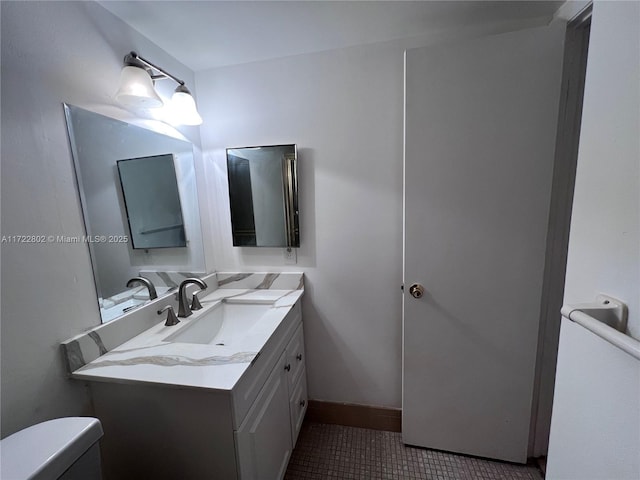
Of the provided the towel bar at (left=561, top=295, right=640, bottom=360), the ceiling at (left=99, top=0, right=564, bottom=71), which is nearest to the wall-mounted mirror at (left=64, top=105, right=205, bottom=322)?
the ceiling at (left=99, top=0, right=564, bottom=71)

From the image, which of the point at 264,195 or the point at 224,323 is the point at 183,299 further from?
the point at 264,195

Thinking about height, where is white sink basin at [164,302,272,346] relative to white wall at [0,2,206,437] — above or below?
below

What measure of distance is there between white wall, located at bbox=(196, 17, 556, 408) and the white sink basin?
0.28 metres

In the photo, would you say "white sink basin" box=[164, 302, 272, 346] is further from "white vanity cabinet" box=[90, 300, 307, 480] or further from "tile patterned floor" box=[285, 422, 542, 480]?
"tile patterned floor" box=[285, 422, 542, 480]

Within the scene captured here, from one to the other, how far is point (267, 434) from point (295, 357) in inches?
16.2

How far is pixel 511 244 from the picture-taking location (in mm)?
1122

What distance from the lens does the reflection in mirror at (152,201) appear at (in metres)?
1.06

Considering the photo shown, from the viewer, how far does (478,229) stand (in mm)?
1140

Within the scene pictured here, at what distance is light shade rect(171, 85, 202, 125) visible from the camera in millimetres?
1166

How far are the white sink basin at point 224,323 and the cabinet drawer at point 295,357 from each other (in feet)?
0.79

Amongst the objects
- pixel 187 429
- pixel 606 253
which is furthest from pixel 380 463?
pixel 606 253

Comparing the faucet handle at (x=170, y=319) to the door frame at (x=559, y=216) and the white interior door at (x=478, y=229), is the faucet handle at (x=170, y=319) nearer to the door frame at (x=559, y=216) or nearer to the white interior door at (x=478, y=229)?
the white interior door at (x=478, y=229)

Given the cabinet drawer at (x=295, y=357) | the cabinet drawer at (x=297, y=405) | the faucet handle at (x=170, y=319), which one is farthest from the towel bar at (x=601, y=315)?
the faucet handle at (x=170, y=319)

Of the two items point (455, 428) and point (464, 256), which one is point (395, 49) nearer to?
point (464, 256)
